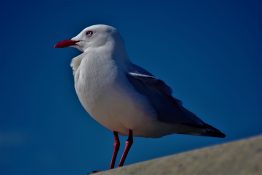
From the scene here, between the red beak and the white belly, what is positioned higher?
the red beak

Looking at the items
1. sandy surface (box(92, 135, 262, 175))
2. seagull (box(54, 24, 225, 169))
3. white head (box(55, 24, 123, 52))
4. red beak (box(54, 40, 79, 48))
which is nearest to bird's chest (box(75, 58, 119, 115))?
seagull (box(54, 24, 225, 169))

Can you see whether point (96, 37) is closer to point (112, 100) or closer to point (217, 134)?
point (112, 100)

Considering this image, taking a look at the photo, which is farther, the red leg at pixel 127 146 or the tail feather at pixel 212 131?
the tail feather at pixel 212 131

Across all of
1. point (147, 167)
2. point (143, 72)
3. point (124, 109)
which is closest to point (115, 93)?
point (124, 109)

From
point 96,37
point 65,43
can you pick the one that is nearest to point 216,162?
point 96,37

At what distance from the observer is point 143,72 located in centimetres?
535

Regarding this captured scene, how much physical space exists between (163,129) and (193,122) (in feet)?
1.26

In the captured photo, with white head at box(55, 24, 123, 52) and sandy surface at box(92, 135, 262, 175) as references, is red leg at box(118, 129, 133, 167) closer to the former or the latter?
white head at box(55, 24, 123, 52)

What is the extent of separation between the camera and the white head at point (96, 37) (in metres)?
5.47

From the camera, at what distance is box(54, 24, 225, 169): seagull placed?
484 centimetres

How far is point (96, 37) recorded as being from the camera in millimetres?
5535

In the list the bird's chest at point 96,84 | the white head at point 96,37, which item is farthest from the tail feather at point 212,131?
the white head at point 96,37

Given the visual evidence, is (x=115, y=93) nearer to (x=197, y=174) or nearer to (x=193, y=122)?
(x=193, y=122)

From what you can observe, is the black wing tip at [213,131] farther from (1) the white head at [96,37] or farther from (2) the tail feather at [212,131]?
(1) the white head at [96,37]
